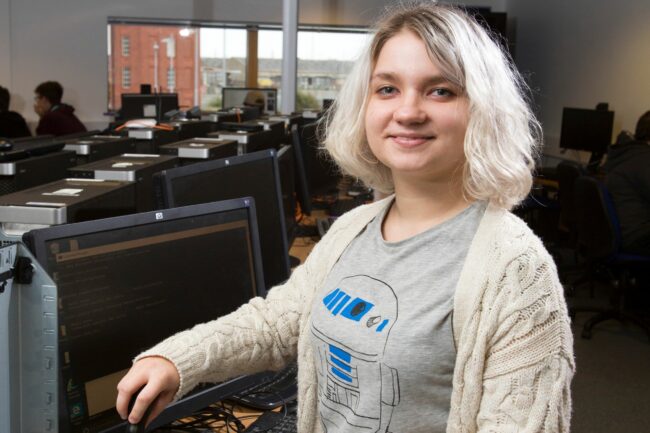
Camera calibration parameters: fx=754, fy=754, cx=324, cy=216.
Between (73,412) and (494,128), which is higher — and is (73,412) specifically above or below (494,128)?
below

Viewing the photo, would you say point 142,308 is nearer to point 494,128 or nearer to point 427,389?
point 427,389

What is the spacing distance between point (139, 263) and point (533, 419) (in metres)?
0.69

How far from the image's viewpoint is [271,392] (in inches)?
67.9

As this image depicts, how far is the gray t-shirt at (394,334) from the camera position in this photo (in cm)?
106

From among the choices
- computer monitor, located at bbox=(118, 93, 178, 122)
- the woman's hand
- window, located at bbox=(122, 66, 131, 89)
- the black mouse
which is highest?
window, located at bbox=(122, 66, 131, 89)

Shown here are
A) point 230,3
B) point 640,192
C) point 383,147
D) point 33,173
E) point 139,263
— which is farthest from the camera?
point 230,3

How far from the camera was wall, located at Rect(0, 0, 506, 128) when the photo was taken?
924cm

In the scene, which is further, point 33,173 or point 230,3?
point 230,3

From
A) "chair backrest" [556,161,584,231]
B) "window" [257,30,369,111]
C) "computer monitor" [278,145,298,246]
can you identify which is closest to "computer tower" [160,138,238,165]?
"computer monitor" [278,145,298,246]

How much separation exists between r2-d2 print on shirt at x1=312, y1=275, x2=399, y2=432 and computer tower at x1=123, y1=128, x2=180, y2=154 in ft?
6.06

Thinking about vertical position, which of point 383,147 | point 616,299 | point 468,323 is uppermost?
point 383,147

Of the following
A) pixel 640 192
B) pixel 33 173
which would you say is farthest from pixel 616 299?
pixel 33 173

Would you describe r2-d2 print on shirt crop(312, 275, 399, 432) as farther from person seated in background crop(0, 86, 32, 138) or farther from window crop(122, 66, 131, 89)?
window crop(122, 66, 131, 89)

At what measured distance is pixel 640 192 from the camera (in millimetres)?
4812
